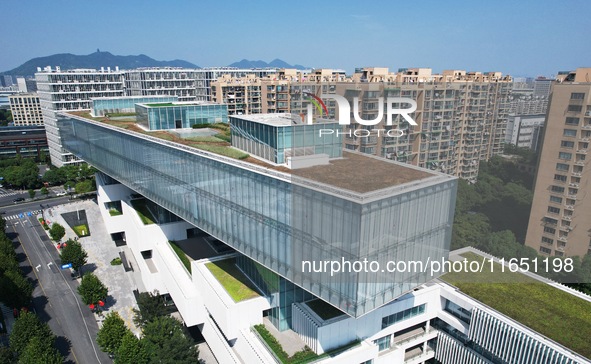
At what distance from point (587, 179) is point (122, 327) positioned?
53983 millimetres

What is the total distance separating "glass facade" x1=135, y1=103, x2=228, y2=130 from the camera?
4662cm

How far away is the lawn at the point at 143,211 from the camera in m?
47.8

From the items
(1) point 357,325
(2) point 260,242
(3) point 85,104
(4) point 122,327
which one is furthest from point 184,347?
(3) point 85,104

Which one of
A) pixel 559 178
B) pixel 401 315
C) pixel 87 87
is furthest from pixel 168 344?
pixel 87 87

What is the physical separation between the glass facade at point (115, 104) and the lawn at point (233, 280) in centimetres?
3978

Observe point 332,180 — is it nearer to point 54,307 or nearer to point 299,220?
point 299,220

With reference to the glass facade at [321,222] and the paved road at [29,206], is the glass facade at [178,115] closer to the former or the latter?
the glass facade at [321,222]

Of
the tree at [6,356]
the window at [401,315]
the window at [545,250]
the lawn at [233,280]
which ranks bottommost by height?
the window at [545,250]

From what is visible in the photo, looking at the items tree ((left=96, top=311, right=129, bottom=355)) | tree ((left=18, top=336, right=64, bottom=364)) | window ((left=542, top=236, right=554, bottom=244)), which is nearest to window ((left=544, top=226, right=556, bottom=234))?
window ((left=542, top=236, right=554, bottom=244))

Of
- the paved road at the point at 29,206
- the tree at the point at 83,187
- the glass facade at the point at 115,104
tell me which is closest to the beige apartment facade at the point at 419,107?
the glass facade at the point at 115,104

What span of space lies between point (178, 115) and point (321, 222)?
1221 inches

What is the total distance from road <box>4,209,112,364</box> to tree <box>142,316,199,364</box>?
20.0 feet

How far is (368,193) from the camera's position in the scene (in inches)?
864

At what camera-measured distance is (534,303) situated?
29.2m
